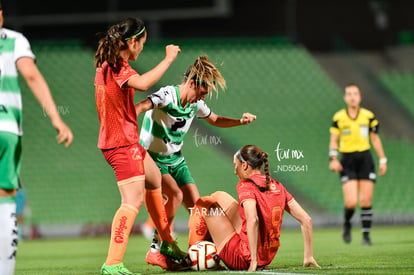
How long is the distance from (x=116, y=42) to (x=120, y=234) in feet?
4.50

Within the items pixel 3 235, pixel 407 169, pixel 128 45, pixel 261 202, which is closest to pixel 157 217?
pixel 261 202

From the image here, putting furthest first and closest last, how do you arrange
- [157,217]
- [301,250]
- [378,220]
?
[378,220] < [301,250] < [157,217]

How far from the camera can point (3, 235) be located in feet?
12.6

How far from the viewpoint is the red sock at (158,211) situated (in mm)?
5723

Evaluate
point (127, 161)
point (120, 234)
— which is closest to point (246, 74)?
point (127, 161)

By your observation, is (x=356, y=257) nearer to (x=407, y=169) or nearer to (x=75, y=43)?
(x=407, y=169)

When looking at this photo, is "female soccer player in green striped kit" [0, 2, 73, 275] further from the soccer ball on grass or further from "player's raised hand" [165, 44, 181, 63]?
the soccer ball on grass

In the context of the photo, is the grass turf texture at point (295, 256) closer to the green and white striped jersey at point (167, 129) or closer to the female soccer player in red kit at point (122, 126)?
the female soccer player in red kit at point (122, 126)

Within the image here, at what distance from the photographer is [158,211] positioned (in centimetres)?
577

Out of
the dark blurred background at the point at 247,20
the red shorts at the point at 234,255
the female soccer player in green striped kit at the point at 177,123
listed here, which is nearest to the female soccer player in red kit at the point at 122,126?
the female soccer player in green striped kit at the point at 177,123

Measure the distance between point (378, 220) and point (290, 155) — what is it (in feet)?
25.7

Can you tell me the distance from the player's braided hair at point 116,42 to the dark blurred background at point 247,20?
1093 cm

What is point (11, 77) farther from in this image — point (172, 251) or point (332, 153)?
point (332, 153)

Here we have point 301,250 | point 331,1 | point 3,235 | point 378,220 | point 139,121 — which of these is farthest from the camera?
point 331,1
